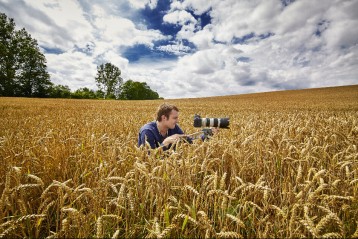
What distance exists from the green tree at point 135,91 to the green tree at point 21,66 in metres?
32.2

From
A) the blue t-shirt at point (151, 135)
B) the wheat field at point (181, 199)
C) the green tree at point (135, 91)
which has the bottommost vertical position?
the wheat field at point (181, 199)

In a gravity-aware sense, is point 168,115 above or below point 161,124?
above

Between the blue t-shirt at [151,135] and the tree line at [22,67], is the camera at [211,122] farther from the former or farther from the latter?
the tree line at [22,67]

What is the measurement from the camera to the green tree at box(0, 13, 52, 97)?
52188mm

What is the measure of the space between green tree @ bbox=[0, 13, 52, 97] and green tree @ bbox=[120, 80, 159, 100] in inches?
1269

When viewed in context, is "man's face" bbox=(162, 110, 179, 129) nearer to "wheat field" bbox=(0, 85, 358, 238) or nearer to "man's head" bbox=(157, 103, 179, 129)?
"man's head" bbox=(157, 103, 179, 129)

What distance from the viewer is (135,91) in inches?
3711

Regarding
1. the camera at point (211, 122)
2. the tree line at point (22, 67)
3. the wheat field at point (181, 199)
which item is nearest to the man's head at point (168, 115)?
the camera at point (211, 122)

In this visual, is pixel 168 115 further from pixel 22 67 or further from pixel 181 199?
pixel 22 67

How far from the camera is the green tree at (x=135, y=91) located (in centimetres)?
9050

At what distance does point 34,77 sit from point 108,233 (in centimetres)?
6936

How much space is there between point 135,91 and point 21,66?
4361 centimetres

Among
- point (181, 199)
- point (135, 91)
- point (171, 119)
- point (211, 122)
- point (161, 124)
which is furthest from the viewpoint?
point (135, 91)

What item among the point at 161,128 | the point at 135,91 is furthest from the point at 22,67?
the point at 161,128
